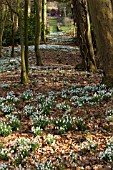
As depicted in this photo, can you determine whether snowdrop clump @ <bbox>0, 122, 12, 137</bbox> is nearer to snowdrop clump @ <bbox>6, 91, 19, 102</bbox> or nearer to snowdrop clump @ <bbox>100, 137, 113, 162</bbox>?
snowdrop clump @ <bbox>100, 137, 113, 162</bbox>

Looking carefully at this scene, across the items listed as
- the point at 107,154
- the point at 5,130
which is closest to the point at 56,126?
the point at 5,130

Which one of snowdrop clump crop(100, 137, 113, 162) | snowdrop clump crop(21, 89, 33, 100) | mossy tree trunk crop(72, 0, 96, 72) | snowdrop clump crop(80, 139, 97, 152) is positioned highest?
mossy tree trunk crop(72, 0, 96, 72)

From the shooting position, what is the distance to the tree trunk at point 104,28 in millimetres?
9305

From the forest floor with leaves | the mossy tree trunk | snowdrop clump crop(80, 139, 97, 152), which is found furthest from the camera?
the mossy tree trunk

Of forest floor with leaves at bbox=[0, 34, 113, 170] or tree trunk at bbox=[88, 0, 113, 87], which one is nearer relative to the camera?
forest floor with leaves at bbox=[0, 34, 113, 170]

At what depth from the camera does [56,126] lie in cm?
724

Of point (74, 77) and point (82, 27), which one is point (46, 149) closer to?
point (74, 77)

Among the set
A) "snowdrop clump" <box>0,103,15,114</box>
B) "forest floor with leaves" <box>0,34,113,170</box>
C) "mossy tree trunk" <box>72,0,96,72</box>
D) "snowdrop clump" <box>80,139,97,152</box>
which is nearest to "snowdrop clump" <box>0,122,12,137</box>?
"forest floor with leaves" <box>0,34,113,170</box>

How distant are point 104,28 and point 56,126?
3815 millimetres

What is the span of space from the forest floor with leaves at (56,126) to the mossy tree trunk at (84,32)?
316 cm

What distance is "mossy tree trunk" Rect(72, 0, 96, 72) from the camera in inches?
557

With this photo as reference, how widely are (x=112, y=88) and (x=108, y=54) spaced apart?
1.09 m

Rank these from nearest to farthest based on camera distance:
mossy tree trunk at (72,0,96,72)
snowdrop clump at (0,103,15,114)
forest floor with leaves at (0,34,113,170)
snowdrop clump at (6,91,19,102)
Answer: forest floor with leaves at (0,34,113,170)
snowdrop clump at (0,103,15,114)
snowdrop clump at (6,91,19,102)
mossy tree trunk at (72,0,96,72)

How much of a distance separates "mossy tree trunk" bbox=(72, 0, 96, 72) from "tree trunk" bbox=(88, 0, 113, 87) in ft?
15.5
